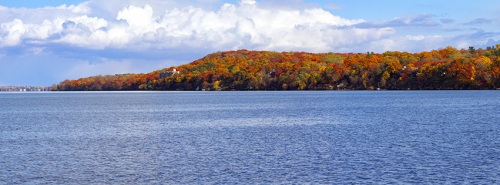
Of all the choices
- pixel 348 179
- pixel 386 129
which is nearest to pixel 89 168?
pixel 348 179

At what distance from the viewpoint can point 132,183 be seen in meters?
27.4

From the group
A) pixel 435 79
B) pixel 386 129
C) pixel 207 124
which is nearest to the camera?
pixel 386 129

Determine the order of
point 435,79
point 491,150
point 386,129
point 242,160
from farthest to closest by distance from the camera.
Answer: point 435,79 → point 386,129 → point 491,150 → point 242,160

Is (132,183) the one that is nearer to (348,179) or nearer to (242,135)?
(348,179)

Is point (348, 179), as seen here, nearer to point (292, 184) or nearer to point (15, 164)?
point (292, 184)

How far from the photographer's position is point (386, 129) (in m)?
52.3

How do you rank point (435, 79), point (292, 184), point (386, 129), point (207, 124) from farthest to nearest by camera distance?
point (435, 79), point (207, 124), point (386, 129), point (292, 184)

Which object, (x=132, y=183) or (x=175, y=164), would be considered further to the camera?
(x=175, y=164)

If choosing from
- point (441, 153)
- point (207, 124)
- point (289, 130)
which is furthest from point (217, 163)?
point (207, 124)

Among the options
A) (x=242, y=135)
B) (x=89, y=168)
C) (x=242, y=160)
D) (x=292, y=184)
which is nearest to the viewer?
(x=292, y=184)

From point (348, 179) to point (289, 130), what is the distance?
2543 centimetres

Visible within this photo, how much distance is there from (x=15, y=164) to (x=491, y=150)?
25805mm

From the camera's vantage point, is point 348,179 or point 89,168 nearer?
point 348,179

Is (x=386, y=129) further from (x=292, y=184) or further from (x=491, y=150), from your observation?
(x=292, y=184)
